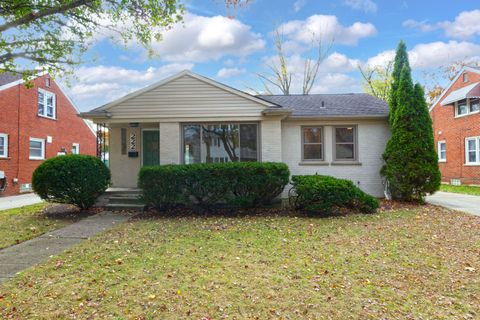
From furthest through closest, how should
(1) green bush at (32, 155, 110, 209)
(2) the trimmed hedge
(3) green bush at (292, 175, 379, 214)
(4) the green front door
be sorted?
(4) the green front door → (2) the trimmed hedge → (1) green bush at (32, 155, 110, 209) → (3) green bush at (292, 175, 379, 214)

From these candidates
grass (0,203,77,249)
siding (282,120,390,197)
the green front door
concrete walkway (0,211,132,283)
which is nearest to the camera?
concrete walkway (0,211,132,283)

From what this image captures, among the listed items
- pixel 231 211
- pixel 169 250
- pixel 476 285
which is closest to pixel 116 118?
pixel 231 211

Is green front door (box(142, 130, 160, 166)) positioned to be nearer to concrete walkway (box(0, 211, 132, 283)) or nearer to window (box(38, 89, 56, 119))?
concrete walkway (box(0, 211, 132, 283))

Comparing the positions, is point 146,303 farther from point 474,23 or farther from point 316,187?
point 474,23

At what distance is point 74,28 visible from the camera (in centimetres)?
631

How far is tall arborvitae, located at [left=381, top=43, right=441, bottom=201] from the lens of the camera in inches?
390

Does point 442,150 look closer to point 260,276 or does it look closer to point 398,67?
point 398,67

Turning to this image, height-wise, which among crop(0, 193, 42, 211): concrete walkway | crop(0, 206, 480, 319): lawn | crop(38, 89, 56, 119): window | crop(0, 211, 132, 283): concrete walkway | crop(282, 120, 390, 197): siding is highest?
crop(38, 89, 56, 119): window

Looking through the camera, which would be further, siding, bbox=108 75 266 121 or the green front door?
the green front door

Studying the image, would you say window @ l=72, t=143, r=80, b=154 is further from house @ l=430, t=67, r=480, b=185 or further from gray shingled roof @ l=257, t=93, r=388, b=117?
house @ l=430, t=67, r=480, b=185

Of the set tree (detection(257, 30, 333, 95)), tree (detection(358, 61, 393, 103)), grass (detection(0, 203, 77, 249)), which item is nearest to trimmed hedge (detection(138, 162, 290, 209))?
grass (detection(0, 203, 77, 249))

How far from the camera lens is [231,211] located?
938cm

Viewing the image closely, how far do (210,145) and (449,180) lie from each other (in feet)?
57.7

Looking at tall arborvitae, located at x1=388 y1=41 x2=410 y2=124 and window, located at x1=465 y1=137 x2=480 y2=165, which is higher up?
tall arborvitae, located at x1=388 y1=41 x2=410 y2=124
